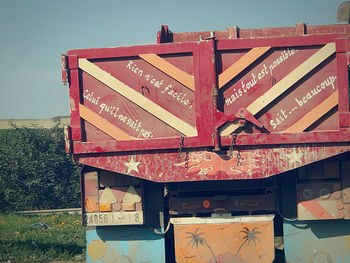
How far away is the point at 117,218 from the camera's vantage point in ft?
19.2

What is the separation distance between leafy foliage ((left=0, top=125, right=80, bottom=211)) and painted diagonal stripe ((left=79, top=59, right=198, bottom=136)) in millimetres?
10306

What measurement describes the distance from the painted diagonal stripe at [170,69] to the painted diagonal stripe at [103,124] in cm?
84

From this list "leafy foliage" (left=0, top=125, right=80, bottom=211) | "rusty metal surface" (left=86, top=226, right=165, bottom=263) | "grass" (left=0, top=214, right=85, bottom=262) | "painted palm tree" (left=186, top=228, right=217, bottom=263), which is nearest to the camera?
"painted palm tree" (left=186, top=228, right=217, bottom=263)

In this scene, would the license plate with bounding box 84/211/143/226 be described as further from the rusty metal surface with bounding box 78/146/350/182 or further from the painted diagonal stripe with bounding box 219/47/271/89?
the painted diagonal stripe with bounding box 219/47/271/89

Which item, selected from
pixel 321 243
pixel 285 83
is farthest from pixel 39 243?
pixel 285 83

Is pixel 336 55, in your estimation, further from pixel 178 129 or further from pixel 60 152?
pixel 60 152

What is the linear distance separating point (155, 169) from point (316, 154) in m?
1.79

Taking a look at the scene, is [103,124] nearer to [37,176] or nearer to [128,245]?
[128,245]

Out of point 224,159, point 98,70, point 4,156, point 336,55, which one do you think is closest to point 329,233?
point 224,159

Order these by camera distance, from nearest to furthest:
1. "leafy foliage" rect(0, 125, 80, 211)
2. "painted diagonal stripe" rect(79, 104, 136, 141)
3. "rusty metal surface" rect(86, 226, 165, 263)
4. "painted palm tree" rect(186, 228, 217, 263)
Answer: "painted diagonal stripe" rect(79, 104, 136, 141) → "painted palm tree" rect(186, 228, 217, 263) → "rusty metal surface" rect(86, 226, 165, 263) → "leafy foliage" rect(0, 125, 80, 211)

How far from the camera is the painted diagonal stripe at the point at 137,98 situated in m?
5.60

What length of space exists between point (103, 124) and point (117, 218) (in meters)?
1.12

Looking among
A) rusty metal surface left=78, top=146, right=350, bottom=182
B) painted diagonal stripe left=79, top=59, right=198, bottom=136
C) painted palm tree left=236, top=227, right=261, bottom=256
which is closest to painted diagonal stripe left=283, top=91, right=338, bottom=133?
rusty metal surface left=78, top=146, right=350, bottom=182

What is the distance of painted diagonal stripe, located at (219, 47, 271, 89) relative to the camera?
18.1ft
